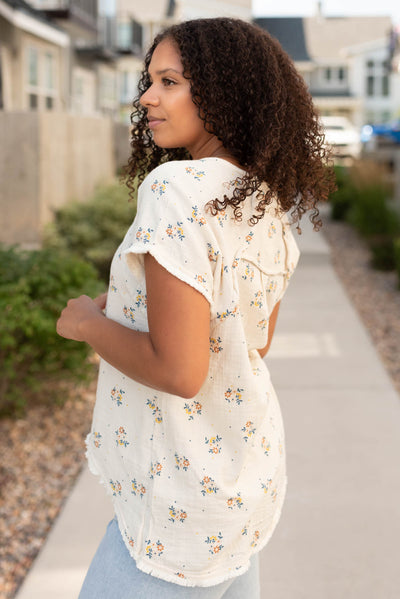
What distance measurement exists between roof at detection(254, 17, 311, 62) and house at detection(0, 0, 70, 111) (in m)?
32.2

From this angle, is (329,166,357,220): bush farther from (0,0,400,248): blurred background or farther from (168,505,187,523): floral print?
(168,505,187,523): floral print

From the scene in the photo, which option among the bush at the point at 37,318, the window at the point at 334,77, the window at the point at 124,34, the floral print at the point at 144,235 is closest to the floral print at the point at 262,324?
the floral print at the point at 144,235

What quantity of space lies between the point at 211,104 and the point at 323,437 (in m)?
3.10

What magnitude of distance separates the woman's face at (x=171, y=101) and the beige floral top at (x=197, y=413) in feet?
0.36

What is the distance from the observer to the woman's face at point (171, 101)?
1.28 metres

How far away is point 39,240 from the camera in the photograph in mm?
7094

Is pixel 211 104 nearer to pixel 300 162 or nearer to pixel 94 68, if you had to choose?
pixel 300 162

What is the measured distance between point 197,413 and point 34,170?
5.90 metres

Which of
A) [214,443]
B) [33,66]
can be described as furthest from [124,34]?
[214,443]

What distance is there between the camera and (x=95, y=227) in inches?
→ 302

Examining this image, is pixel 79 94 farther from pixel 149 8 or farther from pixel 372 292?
pixel 149 8

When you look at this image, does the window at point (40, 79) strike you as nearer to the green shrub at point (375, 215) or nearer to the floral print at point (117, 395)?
the green shrub at point (375, 215)

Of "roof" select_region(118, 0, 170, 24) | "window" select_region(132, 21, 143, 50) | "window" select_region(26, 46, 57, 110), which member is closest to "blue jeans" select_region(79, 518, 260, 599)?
"window" select_region(26, 46, 57, 110)

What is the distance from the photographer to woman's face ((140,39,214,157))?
1.28 metres
